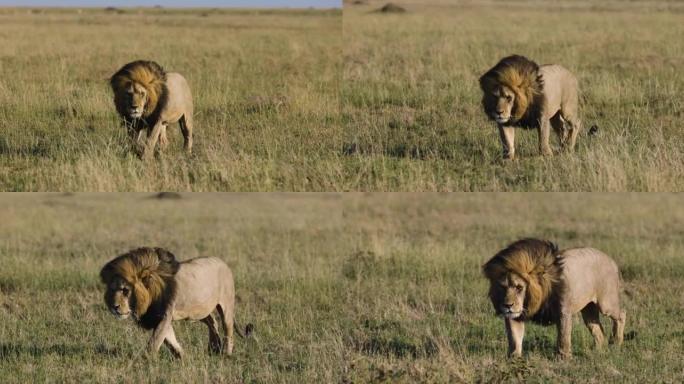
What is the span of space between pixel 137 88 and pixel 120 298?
10.7 feet

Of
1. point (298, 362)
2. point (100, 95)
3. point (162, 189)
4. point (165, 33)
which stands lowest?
point (298, 362)

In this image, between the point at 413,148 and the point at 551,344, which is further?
the point at 413,148

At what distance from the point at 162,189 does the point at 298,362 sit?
3136mm

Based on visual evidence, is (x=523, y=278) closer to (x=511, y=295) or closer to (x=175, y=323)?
(x=511, y=295)

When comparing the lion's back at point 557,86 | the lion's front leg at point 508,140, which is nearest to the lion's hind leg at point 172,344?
the lion's front leg at point 508,140

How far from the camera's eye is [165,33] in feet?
132

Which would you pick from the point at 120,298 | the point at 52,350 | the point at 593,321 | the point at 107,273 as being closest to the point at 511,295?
the point at 593,321

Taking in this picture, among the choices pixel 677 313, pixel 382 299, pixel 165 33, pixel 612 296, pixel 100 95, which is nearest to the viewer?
pixel 612 296

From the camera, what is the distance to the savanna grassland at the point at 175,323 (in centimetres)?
919

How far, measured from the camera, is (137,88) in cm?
1147

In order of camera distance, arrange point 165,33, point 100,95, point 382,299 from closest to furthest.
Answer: point 382,299 → point 100,95 → point 165,33

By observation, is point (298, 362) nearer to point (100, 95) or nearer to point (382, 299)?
point (382, 299)

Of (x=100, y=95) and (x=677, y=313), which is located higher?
(x=100, y=95)

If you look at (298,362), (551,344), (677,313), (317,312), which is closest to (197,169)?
(317,312)
